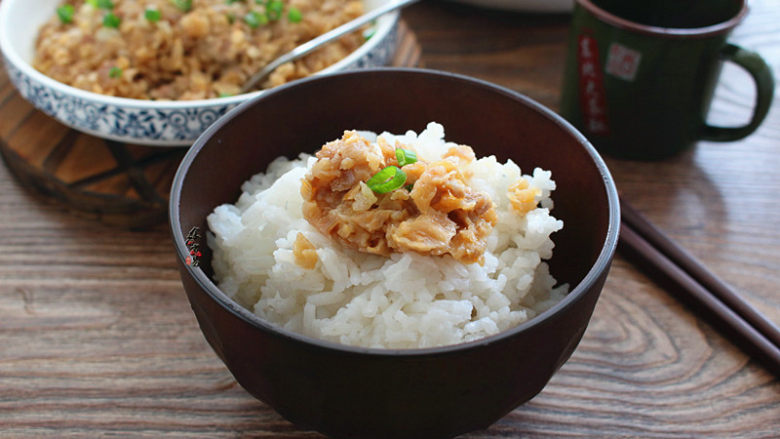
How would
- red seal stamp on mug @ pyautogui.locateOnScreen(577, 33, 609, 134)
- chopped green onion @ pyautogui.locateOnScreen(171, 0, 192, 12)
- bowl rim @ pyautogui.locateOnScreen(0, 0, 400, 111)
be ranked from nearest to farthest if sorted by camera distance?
bowl rim @ pyautogui.locateOnScreen(0, 0, 400, 111) → red seal stamp on mug @ pyautogui.locateOnScreen(577, 33, 609, 134) → chopped green onion @ pyautogui.locateOnScreen(171, 0, 192, 12)

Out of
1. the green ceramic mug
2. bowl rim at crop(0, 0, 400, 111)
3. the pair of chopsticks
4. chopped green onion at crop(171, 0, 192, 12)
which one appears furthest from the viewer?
chopped green onion at crop(171, 0, 192, 12)

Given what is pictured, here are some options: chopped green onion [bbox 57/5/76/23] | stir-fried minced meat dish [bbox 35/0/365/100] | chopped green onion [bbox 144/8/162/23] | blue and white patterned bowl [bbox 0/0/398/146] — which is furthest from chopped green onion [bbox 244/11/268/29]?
chopped green onion [bbox 57/5/76/23]

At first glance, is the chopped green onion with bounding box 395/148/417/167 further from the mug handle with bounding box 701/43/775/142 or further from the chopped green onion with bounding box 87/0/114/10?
the chopped green onion with bounding box 87/0/114/10

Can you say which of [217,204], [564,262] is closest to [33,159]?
[217,204]

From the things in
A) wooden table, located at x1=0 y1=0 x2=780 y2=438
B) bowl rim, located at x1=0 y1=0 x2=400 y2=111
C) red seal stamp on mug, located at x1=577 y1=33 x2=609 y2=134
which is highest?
bowl rim, located at x1=0 y1=0 x2=400 y2=111

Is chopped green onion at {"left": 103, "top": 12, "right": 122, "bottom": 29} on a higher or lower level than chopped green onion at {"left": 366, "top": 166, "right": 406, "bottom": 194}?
lower
